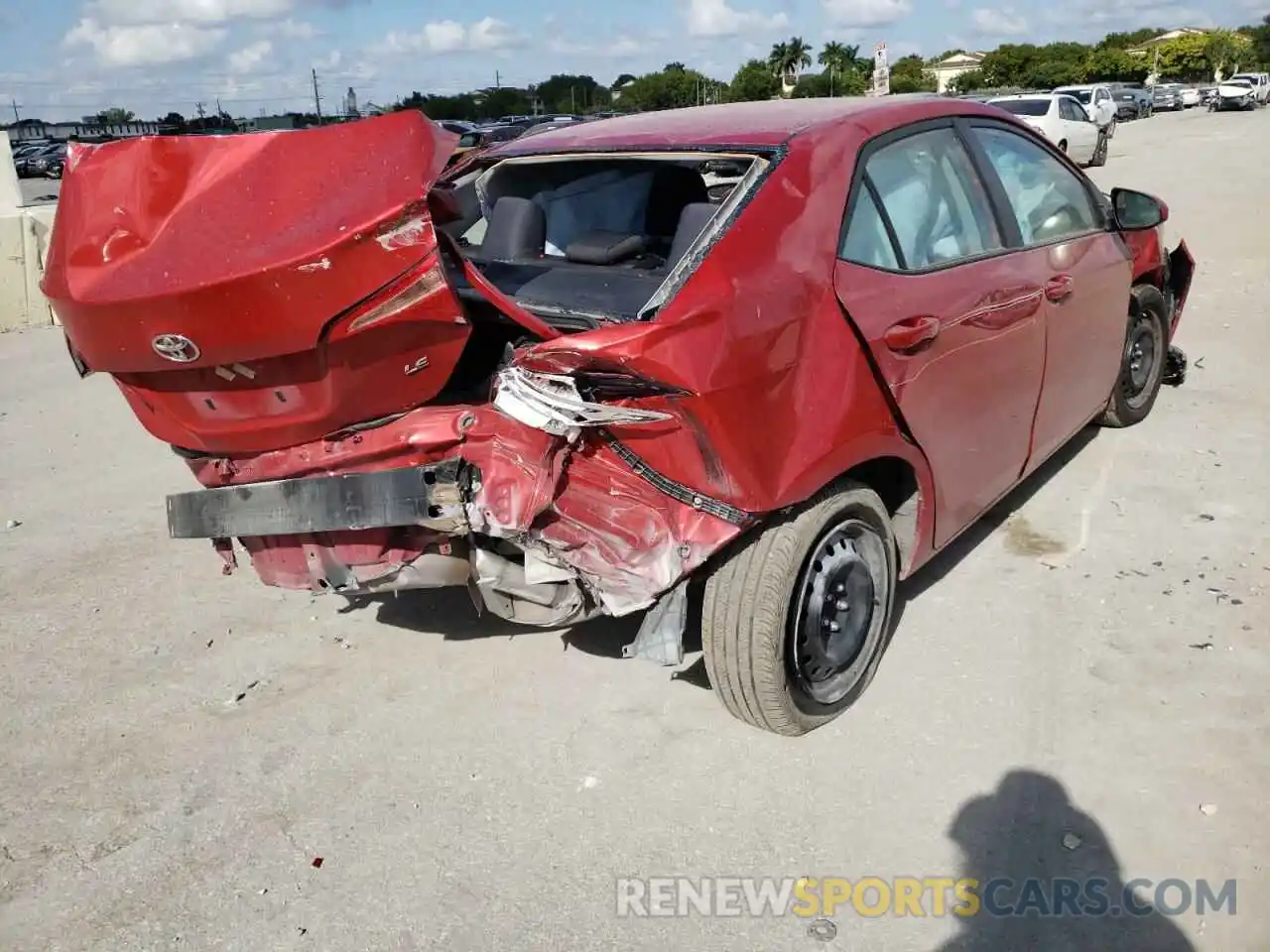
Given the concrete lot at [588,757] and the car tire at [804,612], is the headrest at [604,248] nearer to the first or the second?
the car tire at [804,612]

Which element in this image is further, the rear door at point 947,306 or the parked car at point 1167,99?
the parked car at point 1167,99

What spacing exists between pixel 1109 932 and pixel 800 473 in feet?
4.31

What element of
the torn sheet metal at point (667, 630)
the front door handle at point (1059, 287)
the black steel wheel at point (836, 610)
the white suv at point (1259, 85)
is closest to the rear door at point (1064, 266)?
the front door handle at point (1059, 287)

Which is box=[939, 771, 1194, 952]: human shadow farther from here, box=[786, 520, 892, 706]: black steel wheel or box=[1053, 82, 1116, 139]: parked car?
box=[1053, 82, 1116, 139]: parked car

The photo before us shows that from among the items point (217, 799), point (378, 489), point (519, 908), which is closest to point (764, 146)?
point (378, 489)

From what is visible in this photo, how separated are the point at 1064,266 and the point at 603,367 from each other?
Result: 236 cm

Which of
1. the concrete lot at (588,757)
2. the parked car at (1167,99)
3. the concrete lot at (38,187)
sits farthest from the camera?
the parked car at (1167,99)

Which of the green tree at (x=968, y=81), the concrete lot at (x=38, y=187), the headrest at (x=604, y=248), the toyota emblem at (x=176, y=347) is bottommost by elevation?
the concrete lot at (x=38, y=187)

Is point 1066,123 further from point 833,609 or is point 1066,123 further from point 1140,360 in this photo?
point 833,609

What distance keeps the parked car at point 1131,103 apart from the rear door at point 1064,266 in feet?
142

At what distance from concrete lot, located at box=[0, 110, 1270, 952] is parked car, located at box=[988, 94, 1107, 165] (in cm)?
1772

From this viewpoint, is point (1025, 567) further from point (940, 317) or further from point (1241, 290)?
point (1241, 290)

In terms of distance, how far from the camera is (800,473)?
8.85 ft

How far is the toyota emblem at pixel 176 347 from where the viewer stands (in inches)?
95.4
